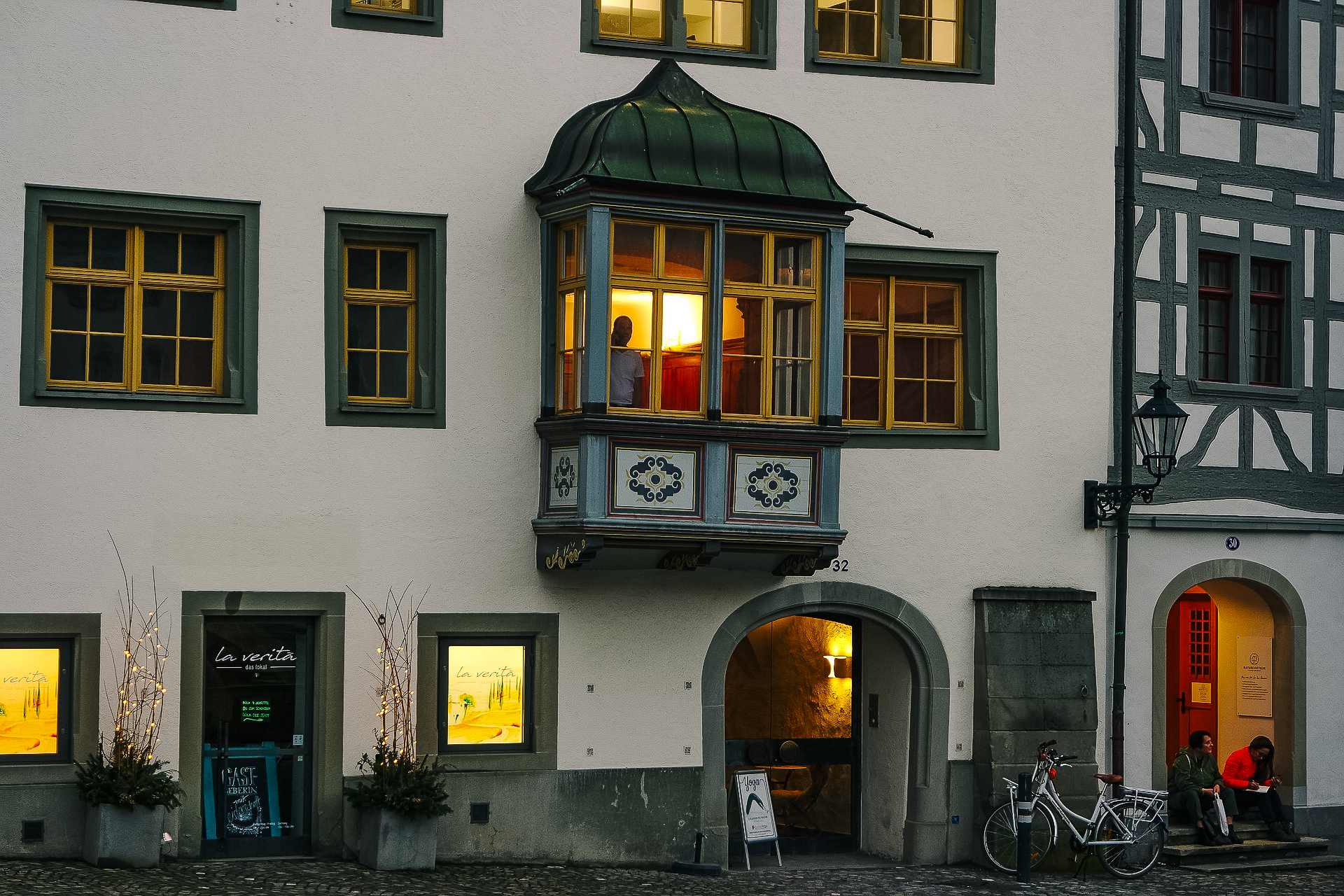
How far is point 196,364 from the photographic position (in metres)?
13.7

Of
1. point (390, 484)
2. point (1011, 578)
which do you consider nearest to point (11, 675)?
point (390, 484)

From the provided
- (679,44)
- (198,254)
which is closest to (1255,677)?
(679,44)

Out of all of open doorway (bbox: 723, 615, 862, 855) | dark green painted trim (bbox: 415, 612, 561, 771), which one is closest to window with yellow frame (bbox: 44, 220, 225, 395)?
dark green painted trim (bbox: 415, 612, 561, 771)

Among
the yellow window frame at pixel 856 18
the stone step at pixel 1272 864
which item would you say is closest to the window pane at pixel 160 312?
the yellow window frame at pixel 856 18

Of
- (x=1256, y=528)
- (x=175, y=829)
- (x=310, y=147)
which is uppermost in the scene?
(x=310, y=147)

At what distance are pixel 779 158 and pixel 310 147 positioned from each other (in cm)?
350

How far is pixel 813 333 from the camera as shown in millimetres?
14188

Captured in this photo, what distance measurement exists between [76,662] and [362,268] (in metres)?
3.54

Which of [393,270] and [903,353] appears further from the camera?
[903,353]

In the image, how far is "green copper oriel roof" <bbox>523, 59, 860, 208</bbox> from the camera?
13727mm

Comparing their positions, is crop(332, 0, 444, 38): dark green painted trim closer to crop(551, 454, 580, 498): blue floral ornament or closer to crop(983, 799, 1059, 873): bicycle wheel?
crop(551, 454, 580, 498): blue floral ornament

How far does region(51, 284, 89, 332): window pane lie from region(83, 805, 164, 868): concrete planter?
3107mm

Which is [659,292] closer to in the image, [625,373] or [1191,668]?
[625,373]

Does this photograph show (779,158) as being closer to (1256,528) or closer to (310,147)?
(310,147)
